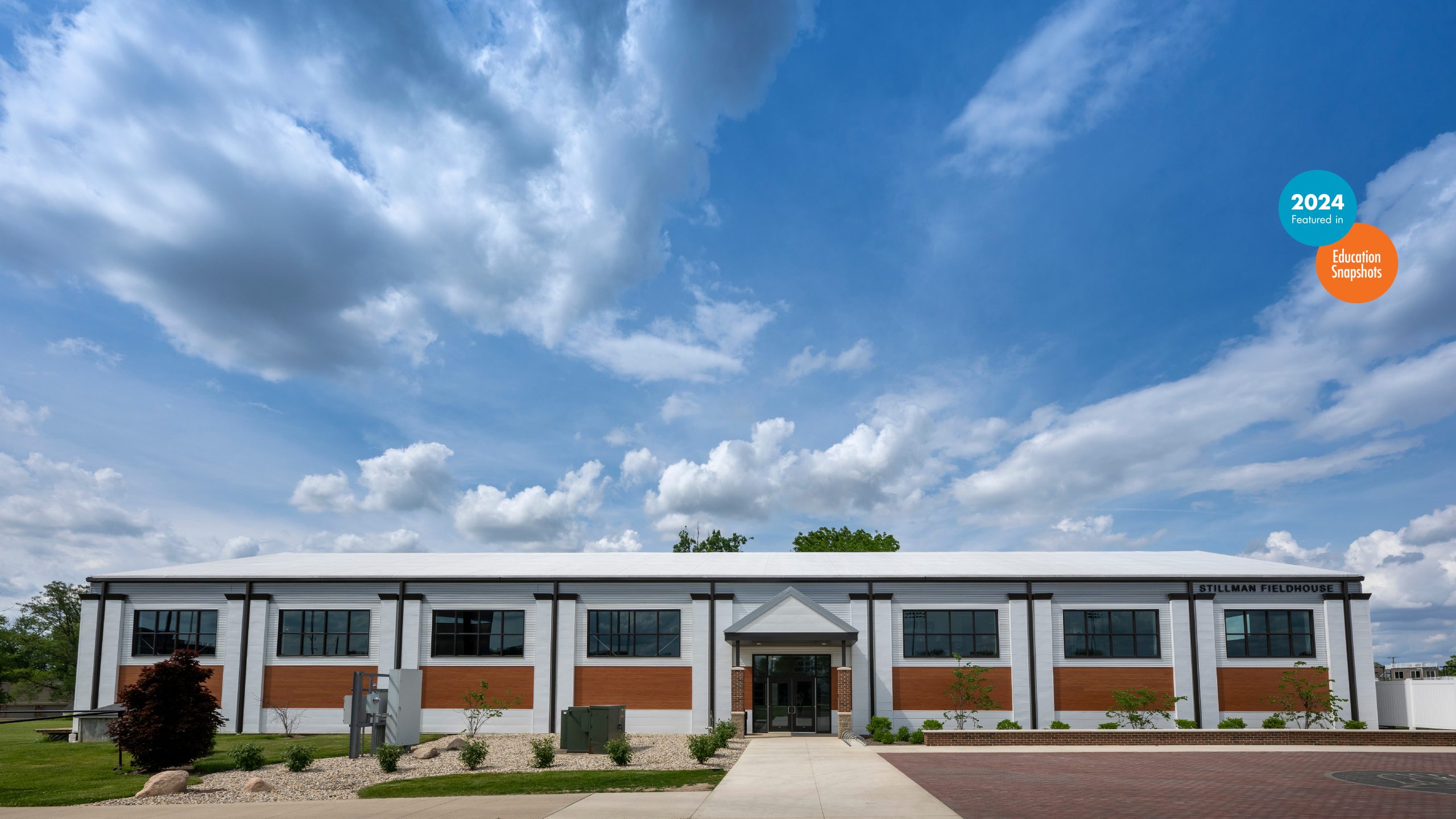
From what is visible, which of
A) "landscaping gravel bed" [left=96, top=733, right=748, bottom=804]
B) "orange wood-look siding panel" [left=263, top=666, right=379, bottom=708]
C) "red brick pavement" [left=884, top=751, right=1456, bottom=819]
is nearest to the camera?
"red brick pavement" [left=884, top=751, right=1456, bottom=819]

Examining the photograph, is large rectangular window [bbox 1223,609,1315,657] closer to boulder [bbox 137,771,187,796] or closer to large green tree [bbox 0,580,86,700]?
boulder [bbox 137,771,187,796]

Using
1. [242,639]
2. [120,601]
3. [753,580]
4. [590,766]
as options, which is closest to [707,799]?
[590,766]

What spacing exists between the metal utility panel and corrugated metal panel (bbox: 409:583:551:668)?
23.4 ft

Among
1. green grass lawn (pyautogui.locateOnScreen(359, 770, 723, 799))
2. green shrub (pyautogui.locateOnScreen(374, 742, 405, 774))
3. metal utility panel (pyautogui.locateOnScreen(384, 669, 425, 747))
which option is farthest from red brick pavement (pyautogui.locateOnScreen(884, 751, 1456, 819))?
metal utility panel (pyautogui.locateOnScreen(384, 669, 425, 747))

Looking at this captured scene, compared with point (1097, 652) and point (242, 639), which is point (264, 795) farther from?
point (1097, 652)

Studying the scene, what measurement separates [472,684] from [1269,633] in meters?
30.3

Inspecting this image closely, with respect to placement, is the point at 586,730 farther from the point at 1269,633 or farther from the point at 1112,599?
the point at 1269,633

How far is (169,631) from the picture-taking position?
35906 millimetres

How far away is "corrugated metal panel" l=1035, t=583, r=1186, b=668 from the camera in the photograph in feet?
113

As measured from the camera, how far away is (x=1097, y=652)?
3438 centimetres

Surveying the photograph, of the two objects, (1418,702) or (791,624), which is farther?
(1418,702)

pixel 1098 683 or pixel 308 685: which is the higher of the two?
pixel 1098 683

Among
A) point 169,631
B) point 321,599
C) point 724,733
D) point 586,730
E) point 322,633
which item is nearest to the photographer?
point 586,730

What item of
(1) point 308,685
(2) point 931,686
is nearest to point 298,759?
(1) point 308,685
